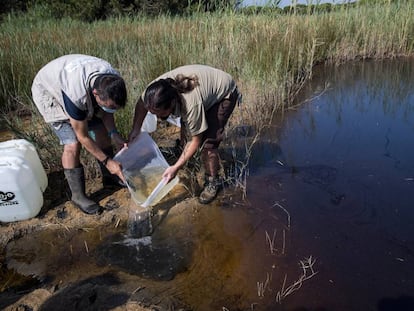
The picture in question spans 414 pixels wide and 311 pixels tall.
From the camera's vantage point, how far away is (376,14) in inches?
275

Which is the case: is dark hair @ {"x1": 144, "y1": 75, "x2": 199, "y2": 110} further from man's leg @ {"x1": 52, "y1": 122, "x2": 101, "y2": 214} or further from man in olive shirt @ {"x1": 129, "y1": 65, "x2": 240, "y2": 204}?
man's leg @ {"x1": 52, "y1": 122, "x2": 101, "y2": 214}

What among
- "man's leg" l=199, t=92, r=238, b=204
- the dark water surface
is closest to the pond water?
the dark water surface

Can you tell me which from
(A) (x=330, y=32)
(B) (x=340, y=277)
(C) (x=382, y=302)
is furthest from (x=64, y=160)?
(A) (x=330, y=32)

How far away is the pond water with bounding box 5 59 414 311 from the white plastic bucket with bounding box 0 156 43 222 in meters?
0.22

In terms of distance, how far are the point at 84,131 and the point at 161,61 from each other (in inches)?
91.0

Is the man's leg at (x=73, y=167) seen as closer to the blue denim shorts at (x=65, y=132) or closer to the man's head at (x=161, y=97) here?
the blue denim shorts at (x=65, y=132)

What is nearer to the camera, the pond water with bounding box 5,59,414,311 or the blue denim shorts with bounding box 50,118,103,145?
the pond water with bounding box 5,59,414,311

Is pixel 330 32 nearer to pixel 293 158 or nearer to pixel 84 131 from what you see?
pixel 293 158

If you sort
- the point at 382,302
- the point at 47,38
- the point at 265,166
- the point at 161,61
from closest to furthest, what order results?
the point at 382,302, the point at 265,166, the point at 161,61, the point at 47,38

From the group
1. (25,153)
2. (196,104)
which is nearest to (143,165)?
(196,104)

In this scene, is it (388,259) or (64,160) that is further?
(64,160)

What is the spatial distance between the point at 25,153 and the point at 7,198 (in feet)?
1.24

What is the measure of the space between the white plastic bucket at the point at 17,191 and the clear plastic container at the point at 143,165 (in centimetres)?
70

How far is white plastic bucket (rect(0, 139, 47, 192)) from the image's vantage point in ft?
8.56
